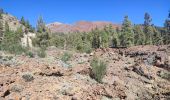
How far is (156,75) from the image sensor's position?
993 inches

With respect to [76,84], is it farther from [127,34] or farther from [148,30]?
[148,30]

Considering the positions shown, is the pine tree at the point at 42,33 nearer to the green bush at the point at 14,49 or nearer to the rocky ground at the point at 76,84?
the green bush at the point at 14,49

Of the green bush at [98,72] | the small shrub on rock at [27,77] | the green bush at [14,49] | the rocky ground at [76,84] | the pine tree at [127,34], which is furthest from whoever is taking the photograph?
the pine tree at [127,34]

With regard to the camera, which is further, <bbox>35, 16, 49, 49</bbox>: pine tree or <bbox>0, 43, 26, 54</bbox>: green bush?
<bbox>35, 16, 49, 49</bbox>: pine tree

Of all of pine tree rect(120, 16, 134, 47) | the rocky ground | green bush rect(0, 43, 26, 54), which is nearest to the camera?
the rocky ground

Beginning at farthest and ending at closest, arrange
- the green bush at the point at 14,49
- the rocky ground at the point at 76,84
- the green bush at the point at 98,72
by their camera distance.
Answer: the green bush at the point at 14,49 < the green bush at the point at 98,72 < the rocky ground at the point at 76,84

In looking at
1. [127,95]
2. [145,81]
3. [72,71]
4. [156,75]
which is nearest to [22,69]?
[72,71]

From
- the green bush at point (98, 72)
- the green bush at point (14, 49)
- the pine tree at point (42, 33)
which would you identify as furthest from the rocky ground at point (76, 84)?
the pine tree at point (42, 33)

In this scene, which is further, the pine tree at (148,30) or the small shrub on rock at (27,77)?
the pine tree at (148,30)

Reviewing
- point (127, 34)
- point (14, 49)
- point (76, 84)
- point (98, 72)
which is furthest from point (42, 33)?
point (76, 84)

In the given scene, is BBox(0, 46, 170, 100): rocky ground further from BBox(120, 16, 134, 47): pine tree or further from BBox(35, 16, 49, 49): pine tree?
BBox(35, 16, 49, 49): pine tree

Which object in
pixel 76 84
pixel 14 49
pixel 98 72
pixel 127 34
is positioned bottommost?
pixel 76 84

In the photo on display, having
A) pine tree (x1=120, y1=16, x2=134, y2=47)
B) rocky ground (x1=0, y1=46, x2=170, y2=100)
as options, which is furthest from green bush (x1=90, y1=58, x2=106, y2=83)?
pine tree (x1=120, y1=16, x2=134, y2=47)

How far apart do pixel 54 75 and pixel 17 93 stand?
4172 millimetres
